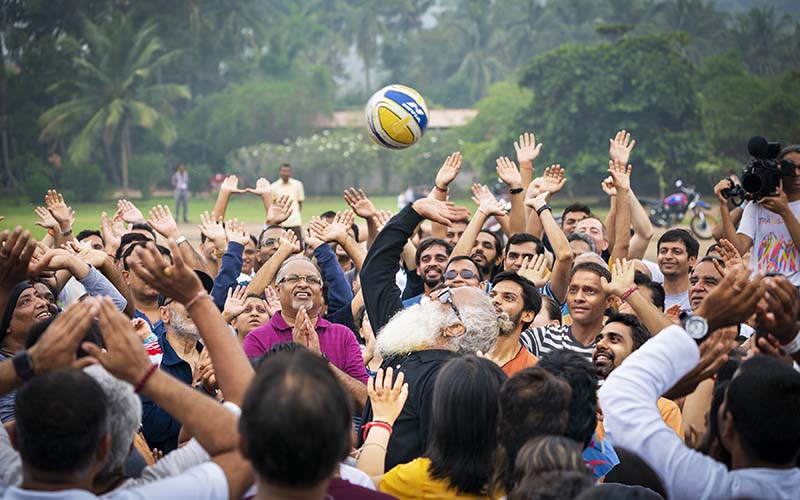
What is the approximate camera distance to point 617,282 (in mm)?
5184

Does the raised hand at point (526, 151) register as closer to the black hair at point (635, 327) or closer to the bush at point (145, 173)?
the black hair at point (635, 327)

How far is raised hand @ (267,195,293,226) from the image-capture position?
26.6 ft

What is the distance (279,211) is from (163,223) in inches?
52.3

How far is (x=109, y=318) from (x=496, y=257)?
5446 millimetres

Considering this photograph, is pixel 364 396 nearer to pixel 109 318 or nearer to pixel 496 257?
pixel 109 318

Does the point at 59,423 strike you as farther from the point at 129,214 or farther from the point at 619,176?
the point at 129,214

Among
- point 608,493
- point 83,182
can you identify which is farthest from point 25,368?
point 83,182

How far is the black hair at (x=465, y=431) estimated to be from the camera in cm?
312

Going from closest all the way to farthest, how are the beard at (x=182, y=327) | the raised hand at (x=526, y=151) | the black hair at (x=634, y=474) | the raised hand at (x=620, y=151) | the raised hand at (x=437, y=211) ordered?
the black hair at (x=634, y=474) → the raised hand at (x=437, y=211) → the beard at (x=182, y=327) → the raised hand at (x=620, y=151) → the raised hand at (x=526, y=151)

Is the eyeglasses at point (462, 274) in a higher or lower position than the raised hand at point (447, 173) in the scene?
lower

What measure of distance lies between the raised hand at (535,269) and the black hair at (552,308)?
0.30 meters

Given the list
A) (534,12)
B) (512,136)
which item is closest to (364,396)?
(512,136)

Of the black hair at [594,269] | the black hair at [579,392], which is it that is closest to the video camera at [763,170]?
the black hair at [594,269]

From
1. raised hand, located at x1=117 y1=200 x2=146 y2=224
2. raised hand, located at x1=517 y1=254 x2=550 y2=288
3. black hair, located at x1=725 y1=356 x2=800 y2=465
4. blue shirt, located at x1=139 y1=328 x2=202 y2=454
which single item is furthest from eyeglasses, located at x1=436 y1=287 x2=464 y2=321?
raised hand, located at x1=117 y1=200 x2=146 y2=224
